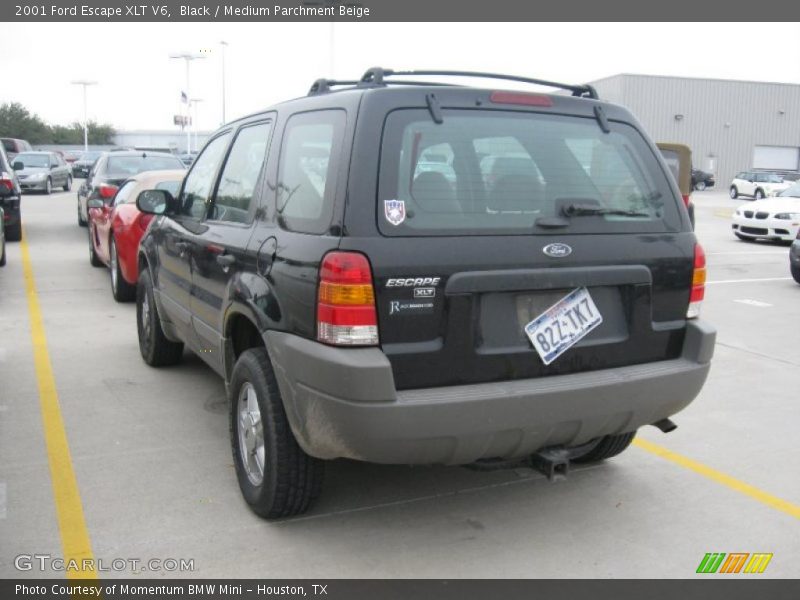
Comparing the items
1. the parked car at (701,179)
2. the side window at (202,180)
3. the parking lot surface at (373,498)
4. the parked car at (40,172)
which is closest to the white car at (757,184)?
the parked car at (701,179)

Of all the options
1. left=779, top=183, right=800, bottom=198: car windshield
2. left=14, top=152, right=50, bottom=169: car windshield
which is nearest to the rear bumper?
left=779, top=183, right=800, bottom=198: car windshield

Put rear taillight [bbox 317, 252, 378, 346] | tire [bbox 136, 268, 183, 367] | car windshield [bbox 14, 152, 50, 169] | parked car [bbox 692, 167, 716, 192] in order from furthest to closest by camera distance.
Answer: parked car [bbox 692, 167, 716, 192], car windshield [bbox 14, 152, 50, 169], tire [bbox 136, 268, 183, 367], rear taillight [bbox 317, 252, 378, 346]

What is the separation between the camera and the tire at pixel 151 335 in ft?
20.1

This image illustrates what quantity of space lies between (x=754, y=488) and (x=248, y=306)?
279 centimetres

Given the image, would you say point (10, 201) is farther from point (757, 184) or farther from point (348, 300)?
point (757, 184)

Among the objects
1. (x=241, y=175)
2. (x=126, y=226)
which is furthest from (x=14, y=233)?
(x=241, y=175)

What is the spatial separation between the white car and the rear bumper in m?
38.1

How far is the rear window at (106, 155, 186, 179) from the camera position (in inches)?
512

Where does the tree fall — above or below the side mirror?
above

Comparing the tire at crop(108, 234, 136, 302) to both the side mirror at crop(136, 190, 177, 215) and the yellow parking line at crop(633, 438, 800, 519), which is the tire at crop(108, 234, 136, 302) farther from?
the yellow parking line at crop(633, 438, 800, 519)

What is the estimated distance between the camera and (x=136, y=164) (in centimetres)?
1332

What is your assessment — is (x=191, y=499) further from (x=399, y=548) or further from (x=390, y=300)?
(x=390, y=300)
